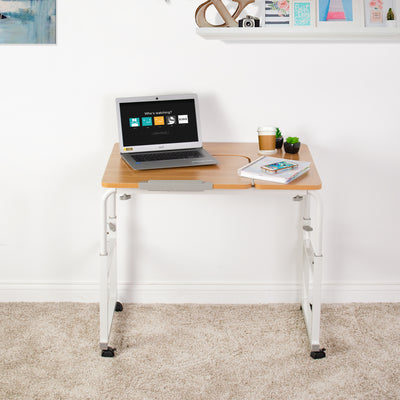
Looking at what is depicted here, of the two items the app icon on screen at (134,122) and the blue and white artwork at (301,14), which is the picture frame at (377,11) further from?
the app icon on screen at (134,122)

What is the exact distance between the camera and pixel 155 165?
2252mm

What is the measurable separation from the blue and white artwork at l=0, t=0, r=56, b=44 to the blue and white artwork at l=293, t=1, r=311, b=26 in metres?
0.99

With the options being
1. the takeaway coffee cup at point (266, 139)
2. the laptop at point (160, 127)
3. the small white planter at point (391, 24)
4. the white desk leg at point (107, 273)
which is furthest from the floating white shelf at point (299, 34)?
the white desk leg at point (107, 273)

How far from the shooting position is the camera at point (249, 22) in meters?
2.36

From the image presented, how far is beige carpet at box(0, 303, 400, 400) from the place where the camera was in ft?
7.20

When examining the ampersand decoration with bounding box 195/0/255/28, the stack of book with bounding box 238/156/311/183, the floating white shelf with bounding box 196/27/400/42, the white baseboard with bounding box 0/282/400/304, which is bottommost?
the white baseboard with bounding box 0/282/400/304

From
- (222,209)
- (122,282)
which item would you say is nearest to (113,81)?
(222,209)

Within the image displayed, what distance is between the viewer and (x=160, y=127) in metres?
2.46

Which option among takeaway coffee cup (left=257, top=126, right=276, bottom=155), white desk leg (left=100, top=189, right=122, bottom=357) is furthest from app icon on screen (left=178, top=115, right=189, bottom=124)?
white desk leg (left=100, top=189, right=122, bottom=357)

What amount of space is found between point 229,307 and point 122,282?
0.51 m

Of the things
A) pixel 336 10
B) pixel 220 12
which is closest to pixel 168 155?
pixel 220 12

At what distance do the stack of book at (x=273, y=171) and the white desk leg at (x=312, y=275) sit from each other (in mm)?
108

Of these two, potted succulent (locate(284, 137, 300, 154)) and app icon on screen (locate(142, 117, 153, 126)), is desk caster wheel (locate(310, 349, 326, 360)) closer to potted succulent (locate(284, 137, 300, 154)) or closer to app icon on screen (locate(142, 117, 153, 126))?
potted succulent (locate(284, 137, 300, 154))

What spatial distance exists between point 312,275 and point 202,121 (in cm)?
81
